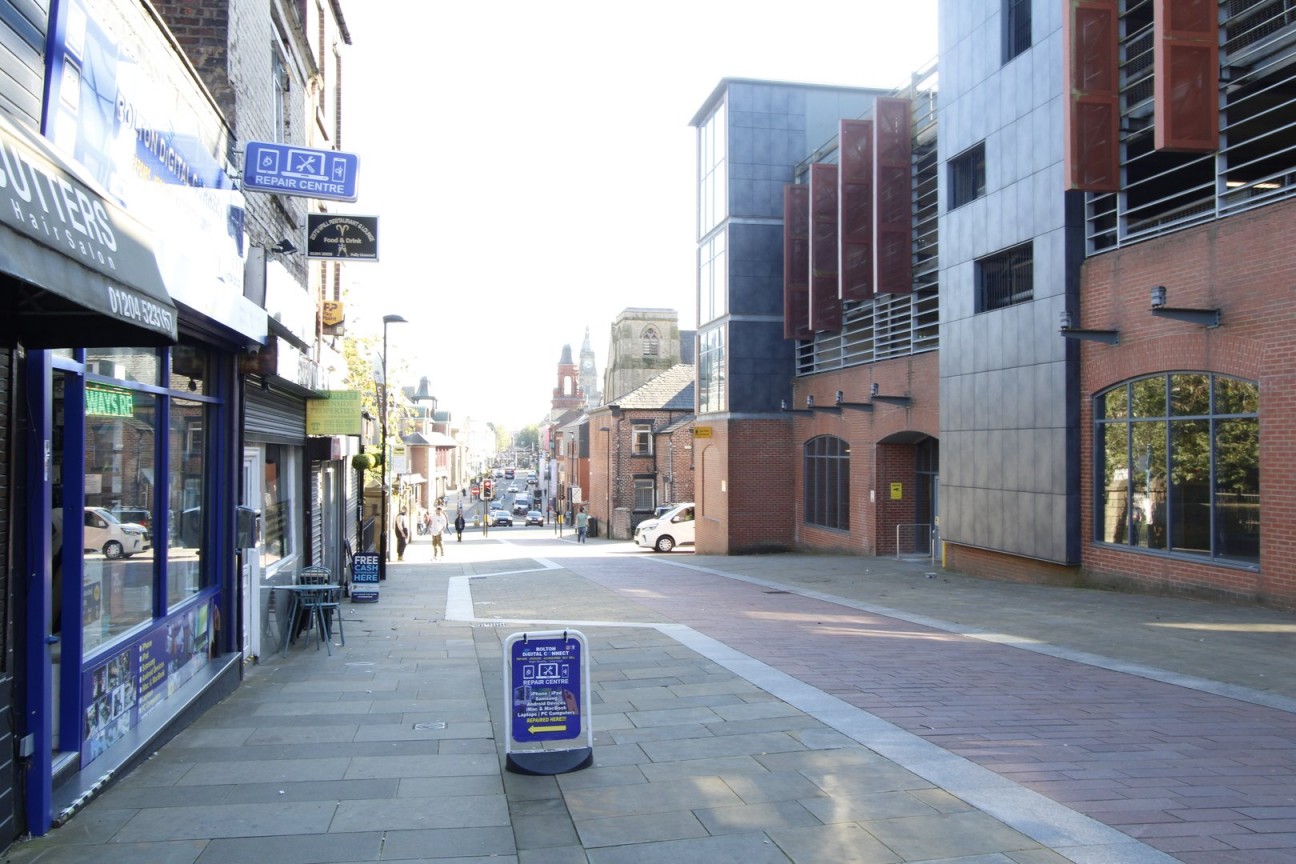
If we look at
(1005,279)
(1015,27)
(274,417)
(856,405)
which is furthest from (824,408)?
(274,417)

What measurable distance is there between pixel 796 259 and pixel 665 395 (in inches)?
1099

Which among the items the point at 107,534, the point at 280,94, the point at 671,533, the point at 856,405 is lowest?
the point at 671,533

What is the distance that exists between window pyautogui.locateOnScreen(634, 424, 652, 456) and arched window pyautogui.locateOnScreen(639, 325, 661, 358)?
68.8ft

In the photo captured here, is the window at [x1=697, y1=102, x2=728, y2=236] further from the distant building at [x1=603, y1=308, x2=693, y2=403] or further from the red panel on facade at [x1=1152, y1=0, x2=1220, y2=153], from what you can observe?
the distant building at [x1=603, y1=308, x2=693, y2=403]

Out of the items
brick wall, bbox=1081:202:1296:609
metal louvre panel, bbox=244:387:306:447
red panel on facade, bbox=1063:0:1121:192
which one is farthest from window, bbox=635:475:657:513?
metal louvre panel, bbox=244:387:306:447

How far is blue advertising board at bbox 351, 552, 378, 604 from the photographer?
53.9ft

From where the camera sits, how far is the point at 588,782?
5.88m

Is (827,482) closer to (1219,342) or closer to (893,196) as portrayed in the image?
(893,196)

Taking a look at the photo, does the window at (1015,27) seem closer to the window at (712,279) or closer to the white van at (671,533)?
the window at (712,279)

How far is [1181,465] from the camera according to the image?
14.1 metres

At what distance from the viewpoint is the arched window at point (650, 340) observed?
76125mm

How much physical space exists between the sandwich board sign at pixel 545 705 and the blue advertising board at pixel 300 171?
18.4 ft

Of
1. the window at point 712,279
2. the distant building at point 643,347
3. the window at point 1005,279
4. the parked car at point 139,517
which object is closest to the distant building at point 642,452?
the distant building at point 643,347

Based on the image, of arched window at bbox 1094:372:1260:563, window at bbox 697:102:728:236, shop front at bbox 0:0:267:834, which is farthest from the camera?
window at bbox 697:102:728:236
